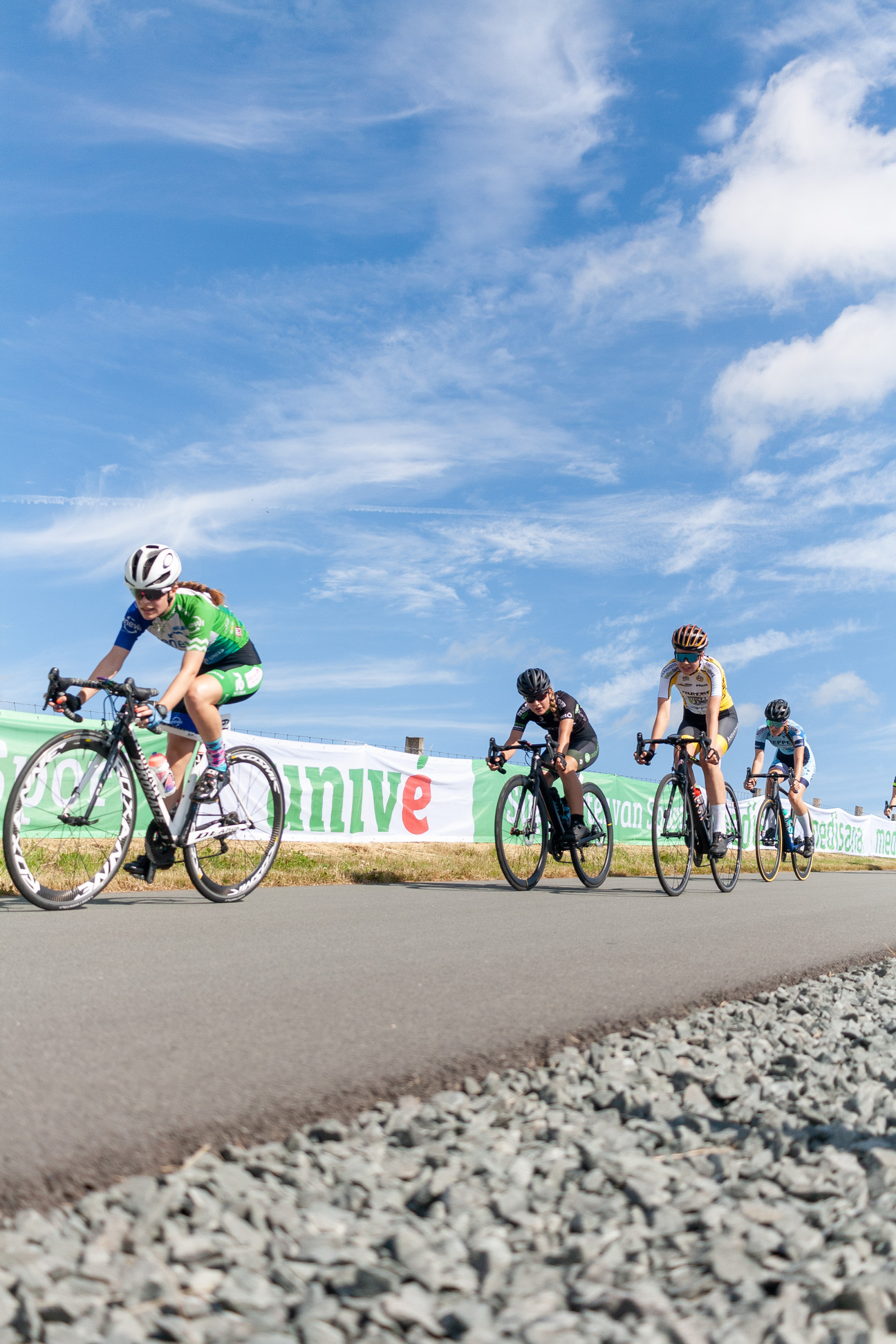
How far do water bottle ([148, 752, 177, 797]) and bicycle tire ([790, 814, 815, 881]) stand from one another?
9.98 metres

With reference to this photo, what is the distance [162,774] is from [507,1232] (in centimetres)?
472

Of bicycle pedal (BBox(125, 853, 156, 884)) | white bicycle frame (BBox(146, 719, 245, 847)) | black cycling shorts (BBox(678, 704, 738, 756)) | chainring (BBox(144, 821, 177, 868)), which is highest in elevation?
black cycling shorts (BBox(678, 704, 738, 756))

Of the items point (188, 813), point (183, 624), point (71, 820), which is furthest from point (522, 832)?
point (71, 820)

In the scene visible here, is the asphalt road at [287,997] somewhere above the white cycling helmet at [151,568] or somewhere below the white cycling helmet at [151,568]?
below

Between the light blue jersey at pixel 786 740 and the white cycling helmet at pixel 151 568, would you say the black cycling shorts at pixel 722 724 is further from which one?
the white cycling helmet at pixel 151 568

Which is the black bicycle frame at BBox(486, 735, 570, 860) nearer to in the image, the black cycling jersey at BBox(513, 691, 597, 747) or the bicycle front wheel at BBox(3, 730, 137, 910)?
the black cycling jersey at BBox(513, 691, 597, 747)

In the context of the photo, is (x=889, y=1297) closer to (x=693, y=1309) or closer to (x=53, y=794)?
(x=693, y=1309)

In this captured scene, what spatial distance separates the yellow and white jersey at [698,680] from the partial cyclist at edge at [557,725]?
1.09 m

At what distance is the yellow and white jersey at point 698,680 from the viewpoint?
9414mm

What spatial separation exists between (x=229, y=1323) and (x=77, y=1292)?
0.25m

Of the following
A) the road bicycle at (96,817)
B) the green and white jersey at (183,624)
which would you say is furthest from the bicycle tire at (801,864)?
the green and white jersey at (183,624)

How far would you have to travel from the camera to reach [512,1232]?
1743 mm

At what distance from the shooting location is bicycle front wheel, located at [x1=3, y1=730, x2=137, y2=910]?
5.26 metres

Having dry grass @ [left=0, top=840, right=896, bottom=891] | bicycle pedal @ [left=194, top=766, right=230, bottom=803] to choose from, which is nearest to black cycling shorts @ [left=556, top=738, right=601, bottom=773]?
dry grass @ [left=0, top=840, right=896, bottom=891]
